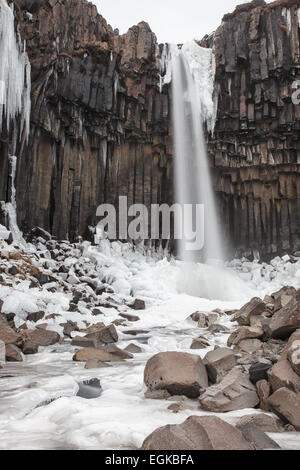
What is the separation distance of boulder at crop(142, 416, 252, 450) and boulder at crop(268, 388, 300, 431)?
2.42 feet

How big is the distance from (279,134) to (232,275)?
904 centimetres

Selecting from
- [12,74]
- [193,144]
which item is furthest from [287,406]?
[193,144]

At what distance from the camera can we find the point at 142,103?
20.4 metres

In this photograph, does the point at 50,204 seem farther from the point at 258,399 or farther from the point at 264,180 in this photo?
the point at 258,399

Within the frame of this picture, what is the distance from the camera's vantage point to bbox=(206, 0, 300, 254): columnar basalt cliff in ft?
67.4

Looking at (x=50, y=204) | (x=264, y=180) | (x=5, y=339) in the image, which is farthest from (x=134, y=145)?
(x=5, y=339)

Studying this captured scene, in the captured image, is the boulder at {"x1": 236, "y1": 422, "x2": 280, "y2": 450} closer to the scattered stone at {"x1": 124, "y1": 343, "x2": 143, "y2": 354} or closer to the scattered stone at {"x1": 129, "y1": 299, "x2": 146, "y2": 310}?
the scattered stone at {"x1": 124, "y1": 343, "x2": 143, "y2": 354}

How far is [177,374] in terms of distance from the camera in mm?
3799

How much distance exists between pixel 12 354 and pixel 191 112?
18830mm

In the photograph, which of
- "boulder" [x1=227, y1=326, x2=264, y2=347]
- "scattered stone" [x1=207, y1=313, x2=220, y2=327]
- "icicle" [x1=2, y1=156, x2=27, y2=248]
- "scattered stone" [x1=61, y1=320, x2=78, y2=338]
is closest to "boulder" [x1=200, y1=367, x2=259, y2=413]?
"boulder" [x1=227, y1=326, x2=264, y2=347]

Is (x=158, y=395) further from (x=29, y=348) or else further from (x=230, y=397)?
(x=29, y=348)

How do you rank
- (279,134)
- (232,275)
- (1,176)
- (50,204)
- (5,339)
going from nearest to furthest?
(5,339) < (1,176) < (50,204) < (232,275) < (279,134)

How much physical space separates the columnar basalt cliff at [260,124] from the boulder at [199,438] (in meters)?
21.1

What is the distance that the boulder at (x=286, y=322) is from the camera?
5.60 meters
